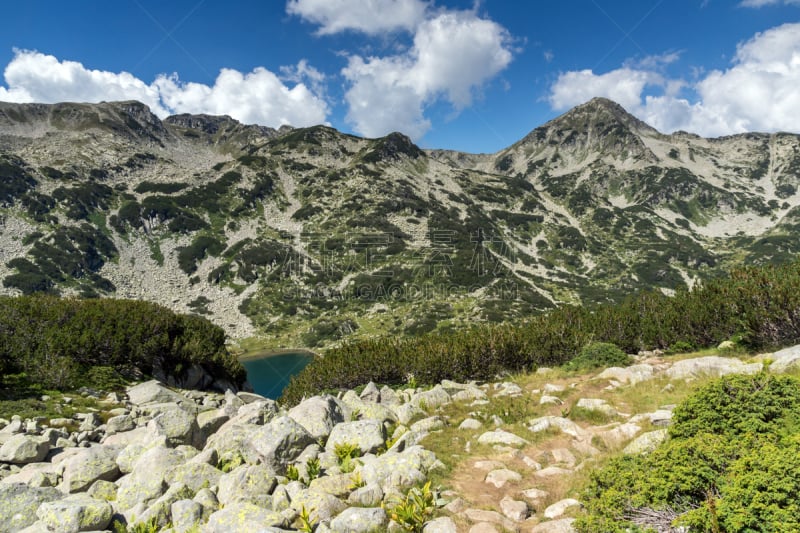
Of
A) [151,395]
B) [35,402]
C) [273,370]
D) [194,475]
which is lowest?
[273,370]

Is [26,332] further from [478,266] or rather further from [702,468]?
[478,266]

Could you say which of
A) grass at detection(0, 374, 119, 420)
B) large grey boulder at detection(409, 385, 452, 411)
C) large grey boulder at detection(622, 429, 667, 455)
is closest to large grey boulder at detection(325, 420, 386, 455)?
large grey boulder at detection(409, 385, 452, 411)

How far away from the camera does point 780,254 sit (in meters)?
195

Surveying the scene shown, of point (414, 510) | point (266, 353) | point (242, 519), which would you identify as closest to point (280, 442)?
point (242, 519)

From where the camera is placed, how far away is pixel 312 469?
38.2 feet

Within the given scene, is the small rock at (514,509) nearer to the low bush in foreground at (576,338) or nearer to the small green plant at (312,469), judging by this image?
the small green plant at (312,469)

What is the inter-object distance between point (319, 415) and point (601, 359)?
17730 mm

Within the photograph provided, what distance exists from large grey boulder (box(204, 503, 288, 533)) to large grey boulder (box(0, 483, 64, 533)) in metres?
4.74

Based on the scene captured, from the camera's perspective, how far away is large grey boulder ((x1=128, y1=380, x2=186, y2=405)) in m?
24.1

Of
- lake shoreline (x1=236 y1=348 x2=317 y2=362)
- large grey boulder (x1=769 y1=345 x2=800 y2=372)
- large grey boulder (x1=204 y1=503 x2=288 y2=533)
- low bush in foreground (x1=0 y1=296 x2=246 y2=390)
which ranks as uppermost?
low bush in foreground (x1=0 y1=296 x2=246 y2=390)

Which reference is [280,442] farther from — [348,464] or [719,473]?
[719,473]

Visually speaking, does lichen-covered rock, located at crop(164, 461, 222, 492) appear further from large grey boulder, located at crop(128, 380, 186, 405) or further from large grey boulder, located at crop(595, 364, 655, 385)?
large grey boulder, located at crop(595, 364, 655, 385)

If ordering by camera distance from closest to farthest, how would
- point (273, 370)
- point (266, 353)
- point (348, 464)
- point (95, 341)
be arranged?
point (348, 464), point (95, 341), point (273, 370), point (266, 353)

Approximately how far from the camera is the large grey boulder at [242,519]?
883 cm
